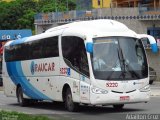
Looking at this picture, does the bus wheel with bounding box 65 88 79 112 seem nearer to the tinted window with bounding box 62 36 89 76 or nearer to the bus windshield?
the tinted window with bounding box 62 36 89 76

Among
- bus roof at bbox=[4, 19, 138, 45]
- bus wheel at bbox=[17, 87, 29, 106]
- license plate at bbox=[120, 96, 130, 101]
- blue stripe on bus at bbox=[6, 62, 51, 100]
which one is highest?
bus roof at bbox=[4, 19, 138, 45]

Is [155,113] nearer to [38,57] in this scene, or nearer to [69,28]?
[69,28]

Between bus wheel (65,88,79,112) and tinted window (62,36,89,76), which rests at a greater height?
tinted window (62,36,89,76)

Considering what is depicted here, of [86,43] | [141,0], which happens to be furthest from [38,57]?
[141,0]

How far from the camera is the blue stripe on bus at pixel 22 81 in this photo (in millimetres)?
25156

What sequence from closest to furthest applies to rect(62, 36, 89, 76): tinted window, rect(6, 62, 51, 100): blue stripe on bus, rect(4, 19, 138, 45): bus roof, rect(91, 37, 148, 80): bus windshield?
rect(91, 37, 148, 80): bus windshield, rect(62, 36, 89, 76): tinted window, rect(4, 19, 138, 45): bus roof, rect(6, 62, 51, 100): blue stripe on bus

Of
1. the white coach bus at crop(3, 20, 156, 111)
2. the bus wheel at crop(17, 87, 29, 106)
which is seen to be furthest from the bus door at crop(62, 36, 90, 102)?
the bus wheel at crop(17, 87, 29, 106)

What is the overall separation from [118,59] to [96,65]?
2.58 feet

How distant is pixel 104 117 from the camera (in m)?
18.4

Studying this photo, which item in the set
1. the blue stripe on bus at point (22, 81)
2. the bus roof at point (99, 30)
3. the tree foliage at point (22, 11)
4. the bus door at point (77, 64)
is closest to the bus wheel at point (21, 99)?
the blue stripe on bus at point (22, 81)

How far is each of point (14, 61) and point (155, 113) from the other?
10.8 meters

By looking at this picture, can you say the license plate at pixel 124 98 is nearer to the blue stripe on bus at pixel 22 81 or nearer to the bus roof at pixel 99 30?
the bus roof at pixel 99 30

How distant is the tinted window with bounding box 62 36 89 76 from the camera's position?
19.9 meters

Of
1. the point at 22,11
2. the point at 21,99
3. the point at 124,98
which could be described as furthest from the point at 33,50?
the point at 22,11
